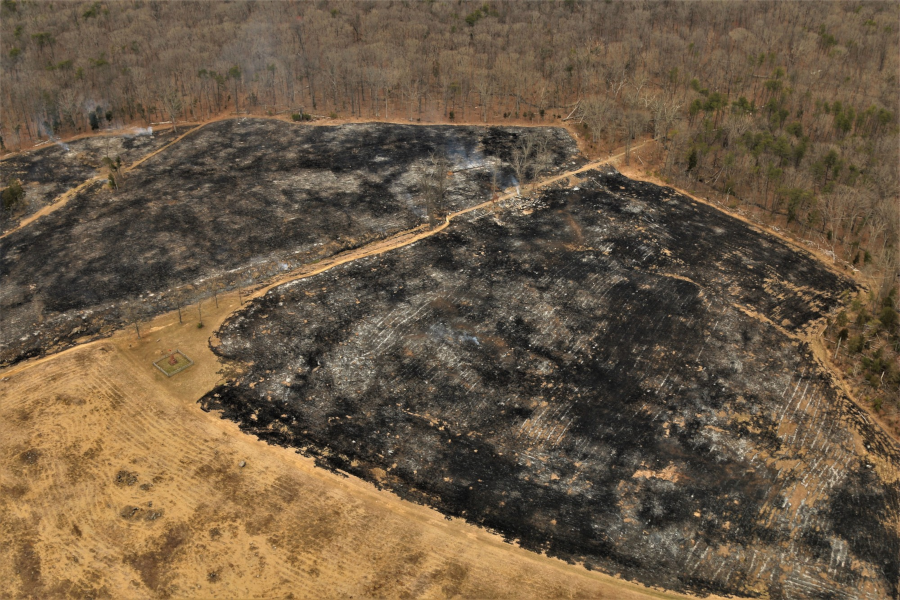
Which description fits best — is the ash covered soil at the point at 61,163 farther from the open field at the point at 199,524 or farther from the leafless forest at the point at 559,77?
the open field at the point at 199,524

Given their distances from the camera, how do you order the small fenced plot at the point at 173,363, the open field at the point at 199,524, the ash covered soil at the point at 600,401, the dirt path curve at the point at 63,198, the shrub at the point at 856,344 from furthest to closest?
the dirt path curve at the point at 63,198
the shrub at the point at 856,344
the small fenced plot at the point at 173,363
the ash covered soil at the point at 600,401
the open field at the point at 199,524

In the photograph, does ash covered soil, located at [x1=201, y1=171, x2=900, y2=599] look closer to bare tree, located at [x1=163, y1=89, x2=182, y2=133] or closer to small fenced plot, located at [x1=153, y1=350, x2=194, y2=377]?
small fenced plot, located at [x1=153, y1=350, x2=194, y2=377]

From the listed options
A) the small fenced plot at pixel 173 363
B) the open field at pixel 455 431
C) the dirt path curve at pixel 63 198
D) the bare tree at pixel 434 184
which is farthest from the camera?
the bare tree at pixel 434 184

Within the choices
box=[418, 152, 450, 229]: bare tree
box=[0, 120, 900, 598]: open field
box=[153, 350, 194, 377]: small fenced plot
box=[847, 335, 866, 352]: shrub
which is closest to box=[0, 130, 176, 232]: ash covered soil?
box=[0, 120, 900, 598]: open field

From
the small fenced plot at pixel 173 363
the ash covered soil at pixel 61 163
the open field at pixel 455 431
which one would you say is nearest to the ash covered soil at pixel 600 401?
the open field at pixel 455 431

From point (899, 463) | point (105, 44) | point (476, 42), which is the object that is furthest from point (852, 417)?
point (105, 44)

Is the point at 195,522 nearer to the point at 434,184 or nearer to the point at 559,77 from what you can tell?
the point at 434,184
